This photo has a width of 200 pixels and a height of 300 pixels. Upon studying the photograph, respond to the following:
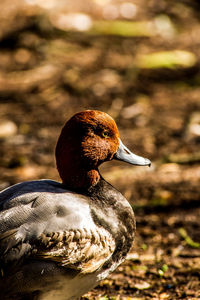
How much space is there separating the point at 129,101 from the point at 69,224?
4369 mm

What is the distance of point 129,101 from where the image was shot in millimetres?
7039

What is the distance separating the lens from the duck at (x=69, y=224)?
2.74 m

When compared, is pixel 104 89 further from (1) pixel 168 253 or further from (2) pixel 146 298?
(2) pixel 146 298

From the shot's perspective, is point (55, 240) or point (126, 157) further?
point (126, 157)

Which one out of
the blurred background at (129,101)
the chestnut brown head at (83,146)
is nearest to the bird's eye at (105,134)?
the chestnut brown head at (83,146)

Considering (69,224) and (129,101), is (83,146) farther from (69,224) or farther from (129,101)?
(129,101)

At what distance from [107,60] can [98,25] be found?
1305 mm

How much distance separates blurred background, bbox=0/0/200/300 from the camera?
4059 millimetres

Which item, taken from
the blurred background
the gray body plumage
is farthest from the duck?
the blurred background

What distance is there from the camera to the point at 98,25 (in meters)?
9.28

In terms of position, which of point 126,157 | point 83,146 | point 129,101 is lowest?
point 129,101

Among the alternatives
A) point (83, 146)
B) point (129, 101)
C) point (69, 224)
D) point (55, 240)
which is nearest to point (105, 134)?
→ point (83, 146)

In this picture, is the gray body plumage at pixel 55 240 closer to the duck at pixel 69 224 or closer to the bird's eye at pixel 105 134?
the duck at pixel 69 224

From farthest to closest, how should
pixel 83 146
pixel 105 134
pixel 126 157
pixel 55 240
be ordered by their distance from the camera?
pixel 126 157, pixel 105 134, pixel 83 146, pixel 55 240
